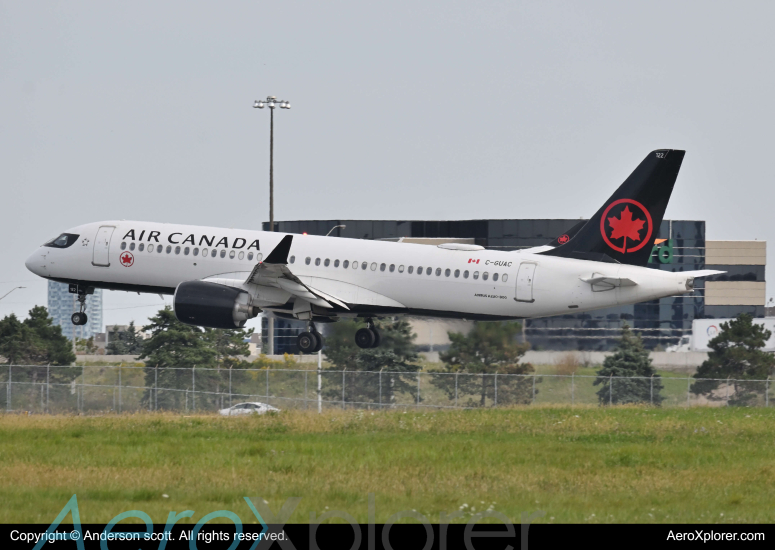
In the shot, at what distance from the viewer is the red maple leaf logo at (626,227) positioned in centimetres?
3900

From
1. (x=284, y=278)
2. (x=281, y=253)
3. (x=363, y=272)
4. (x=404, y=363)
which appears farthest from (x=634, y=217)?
(x=404, y=363)

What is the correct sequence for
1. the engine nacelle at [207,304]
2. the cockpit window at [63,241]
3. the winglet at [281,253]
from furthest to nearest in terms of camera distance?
1. the cockpit window at [63,241]
2. the engine nacelle at [207,304]
3. the winglet at [281,253]

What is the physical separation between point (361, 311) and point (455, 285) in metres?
4.18

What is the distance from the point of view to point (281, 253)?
39125 millimetres

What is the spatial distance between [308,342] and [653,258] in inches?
2163

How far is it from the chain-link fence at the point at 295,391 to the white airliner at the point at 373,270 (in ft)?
8.57

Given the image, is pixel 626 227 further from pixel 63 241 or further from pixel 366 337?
pixel 63 241

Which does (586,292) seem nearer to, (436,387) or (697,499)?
(436,387)

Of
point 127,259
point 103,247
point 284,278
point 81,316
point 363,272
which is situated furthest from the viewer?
point 81,316

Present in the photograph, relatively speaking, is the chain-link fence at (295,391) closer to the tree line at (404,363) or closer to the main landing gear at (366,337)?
the tree line at (404,363)

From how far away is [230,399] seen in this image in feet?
151

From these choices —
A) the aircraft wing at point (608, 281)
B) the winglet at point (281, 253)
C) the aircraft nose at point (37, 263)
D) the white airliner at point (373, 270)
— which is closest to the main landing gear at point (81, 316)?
the white airliner at point (373, 270)

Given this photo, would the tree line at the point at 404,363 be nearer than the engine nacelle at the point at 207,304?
No

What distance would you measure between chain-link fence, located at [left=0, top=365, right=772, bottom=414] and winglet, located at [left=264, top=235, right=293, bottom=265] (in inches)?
260
